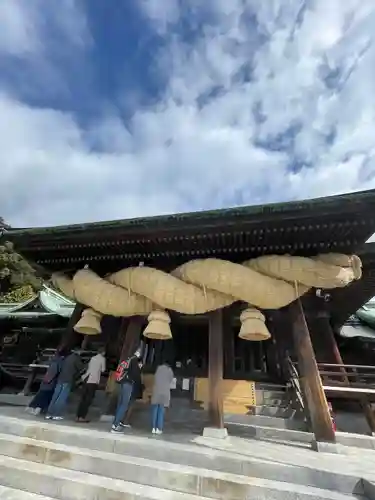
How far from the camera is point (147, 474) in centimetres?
347

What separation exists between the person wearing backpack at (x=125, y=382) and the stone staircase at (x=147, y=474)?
78 centimetres

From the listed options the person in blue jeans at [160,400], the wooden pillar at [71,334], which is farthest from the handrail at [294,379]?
the wooden pillar at [71,334]

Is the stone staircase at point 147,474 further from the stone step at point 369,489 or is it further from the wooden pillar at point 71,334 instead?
the wooden pillar at point 71,334

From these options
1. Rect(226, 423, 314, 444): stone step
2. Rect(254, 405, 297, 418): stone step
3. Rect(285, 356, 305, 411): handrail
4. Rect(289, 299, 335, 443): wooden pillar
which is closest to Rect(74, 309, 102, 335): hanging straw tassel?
Rect(226, 423, 314, 444): stone step

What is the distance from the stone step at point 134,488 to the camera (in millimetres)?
3109

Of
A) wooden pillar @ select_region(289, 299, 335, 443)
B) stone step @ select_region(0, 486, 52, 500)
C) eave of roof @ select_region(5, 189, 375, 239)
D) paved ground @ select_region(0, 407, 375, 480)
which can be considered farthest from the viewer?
eave of roof @ select_region(5, 189, 375, 239)

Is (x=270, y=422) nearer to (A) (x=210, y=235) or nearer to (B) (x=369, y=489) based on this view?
(B) (x=369, y=489)

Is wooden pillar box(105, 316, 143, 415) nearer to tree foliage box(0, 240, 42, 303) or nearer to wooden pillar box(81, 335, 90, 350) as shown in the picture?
wooden pillar box(81, 335, 90, 350)

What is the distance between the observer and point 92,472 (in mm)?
3621

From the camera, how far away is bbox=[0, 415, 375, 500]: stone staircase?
318cm

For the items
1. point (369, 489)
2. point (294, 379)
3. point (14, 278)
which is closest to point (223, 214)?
point (369, 489)

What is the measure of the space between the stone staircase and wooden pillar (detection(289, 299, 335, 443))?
133cm

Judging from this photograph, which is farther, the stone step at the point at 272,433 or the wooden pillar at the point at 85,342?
the wooden pillar at the point at 85,342

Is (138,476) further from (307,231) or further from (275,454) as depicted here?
(307,231)
